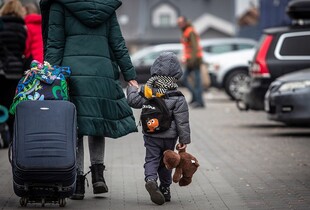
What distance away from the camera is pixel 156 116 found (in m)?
8.88

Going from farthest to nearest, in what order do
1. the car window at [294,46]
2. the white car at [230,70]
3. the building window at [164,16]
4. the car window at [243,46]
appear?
the building window at [164,16]
the car window at [243,46]
the white car at [230,70]
the car window at [294,46]

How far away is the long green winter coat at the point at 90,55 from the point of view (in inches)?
356

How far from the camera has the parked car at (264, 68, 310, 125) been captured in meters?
16.0

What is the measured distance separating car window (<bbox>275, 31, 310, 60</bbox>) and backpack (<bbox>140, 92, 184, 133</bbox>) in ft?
33.3

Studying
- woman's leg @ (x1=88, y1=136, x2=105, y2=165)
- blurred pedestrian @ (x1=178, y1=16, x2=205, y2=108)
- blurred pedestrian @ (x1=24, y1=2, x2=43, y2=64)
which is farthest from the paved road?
blurred pedestrian @ (x1=178, y1=16, x2=205, y2=108)

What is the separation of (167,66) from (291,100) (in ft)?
24.0

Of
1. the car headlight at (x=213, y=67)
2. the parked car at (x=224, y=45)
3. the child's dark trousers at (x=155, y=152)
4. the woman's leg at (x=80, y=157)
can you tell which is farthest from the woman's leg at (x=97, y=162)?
the parked car at (x=224, y=45)

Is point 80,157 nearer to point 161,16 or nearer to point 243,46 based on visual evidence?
point 243,46

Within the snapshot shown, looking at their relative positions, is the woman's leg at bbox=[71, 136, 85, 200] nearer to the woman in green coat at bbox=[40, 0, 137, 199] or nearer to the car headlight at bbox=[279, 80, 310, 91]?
the woman in green coat at bbox=[40, 0, 137, 199]

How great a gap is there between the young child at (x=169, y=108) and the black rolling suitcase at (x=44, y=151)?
743mm

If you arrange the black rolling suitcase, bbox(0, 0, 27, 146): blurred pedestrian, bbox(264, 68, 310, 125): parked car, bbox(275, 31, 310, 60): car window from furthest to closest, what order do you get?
bbox(275, 31, 310, 60): car window, bbox(264, 68, 310, 125): parked car, bbox(0, 0, 27, 146): blurred pedestrian, the black rolling suitcase

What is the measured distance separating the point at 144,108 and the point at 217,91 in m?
26.9

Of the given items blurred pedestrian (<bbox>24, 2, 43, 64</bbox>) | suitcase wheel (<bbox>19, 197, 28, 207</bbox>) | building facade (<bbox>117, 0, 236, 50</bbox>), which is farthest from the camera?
building facade (<bbox>117, 0, 236, 50</bbox>)

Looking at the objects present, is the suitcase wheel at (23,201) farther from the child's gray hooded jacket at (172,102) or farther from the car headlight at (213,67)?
the car headlight at (213,67)
